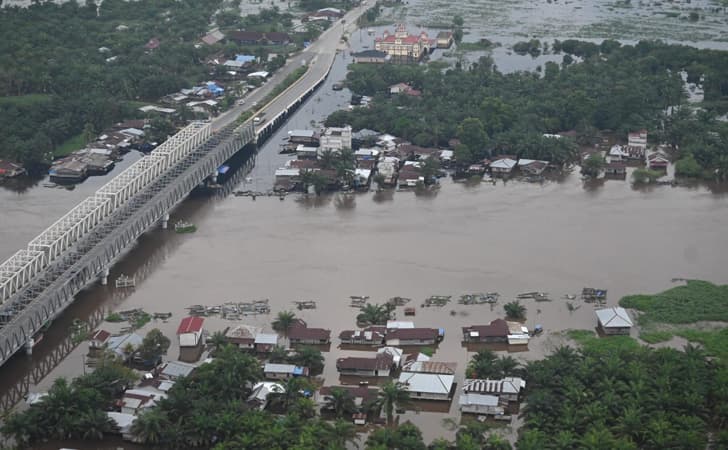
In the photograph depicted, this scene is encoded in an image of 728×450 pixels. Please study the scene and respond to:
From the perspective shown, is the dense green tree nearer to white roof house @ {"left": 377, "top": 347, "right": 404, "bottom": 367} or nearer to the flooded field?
white roof house @ {"left": 377, "top": 347, "right": 404, "bottom": 367}

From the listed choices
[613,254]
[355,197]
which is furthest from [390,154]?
[613,254]

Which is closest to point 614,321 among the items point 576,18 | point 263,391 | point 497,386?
point 497,386

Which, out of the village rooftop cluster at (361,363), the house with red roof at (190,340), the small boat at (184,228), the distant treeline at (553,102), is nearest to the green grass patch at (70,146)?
the small boat at (184,228)

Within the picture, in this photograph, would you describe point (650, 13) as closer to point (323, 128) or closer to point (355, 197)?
point (323, 128)

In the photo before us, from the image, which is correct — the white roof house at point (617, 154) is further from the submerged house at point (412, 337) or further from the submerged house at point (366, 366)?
the submerged house at point (366, 366)

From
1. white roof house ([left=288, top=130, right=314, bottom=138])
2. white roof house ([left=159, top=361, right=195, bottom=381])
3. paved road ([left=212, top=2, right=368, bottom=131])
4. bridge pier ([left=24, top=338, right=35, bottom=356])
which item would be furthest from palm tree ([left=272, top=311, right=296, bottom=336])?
paved road ([left=212, top=2, right=368, bottom=131])

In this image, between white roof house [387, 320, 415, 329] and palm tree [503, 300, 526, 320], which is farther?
palm tree [503, 300, 526, 320]

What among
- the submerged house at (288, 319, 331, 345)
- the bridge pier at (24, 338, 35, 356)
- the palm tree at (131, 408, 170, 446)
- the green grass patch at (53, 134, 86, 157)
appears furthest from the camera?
the green grass patch at (53, 134, 86, 157)
